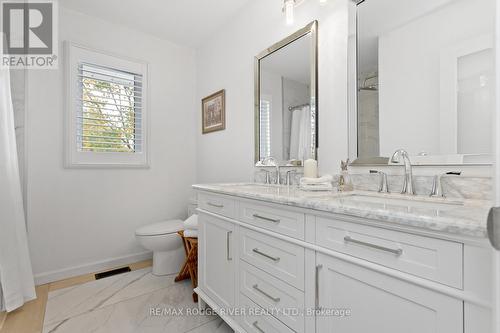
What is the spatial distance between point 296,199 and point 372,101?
78 cm

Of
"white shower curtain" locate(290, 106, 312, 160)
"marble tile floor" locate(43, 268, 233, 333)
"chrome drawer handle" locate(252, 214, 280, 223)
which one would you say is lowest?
"marble tile floor" locate(43, 268, 233, 333)

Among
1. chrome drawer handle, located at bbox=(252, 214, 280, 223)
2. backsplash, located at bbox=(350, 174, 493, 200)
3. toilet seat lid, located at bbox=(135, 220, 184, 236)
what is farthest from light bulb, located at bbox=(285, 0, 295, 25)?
toilet seat lid, located at bbox=(135, 220, 184, 236)

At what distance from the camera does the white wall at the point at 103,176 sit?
2.21m

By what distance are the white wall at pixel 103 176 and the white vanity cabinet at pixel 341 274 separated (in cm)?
153

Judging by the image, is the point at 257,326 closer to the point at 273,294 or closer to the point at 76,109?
the point at 273,294

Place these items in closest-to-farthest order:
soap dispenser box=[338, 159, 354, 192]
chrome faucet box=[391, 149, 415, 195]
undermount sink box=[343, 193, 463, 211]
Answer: undermount sink box=[343, 193, 463, 211], chrome faucet box=[391, 149, 415, 195], soap dispenser box=[338, 159, 354, 192]

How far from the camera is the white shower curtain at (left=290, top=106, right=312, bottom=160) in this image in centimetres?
170

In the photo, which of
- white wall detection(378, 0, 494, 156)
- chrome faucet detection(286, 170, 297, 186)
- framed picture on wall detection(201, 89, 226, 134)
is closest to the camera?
white wall detection(378, 0, 494, 156)

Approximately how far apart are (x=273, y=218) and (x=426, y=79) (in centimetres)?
97

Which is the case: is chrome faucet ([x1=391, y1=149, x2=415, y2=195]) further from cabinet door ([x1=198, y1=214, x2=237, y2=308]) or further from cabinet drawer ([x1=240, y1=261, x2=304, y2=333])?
cabinet door ([x1=198, y1=214, x2=237, y2=308])

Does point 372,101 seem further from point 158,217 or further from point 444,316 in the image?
point 158,217

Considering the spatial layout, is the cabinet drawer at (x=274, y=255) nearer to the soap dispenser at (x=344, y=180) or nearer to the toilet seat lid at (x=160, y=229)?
the soap dispenser at (x=344, y=180)

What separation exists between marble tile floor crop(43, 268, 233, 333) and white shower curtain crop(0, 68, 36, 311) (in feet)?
0.82

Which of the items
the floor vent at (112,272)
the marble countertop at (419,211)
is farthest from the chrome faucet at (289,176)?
the floor vent at (112,272)
